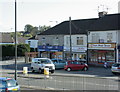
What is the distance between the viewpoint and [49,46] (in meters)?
46.6

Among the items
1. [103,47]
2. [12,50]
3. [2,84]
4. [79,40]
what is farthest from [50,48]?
[2,84]

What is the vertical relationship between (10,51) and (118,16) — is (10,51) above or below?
below

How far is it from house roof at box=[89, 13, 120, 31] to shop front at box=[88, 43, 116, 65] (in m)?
2.69

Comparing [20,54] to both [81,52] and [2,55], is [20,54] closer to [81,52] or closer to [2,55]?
[2,55]

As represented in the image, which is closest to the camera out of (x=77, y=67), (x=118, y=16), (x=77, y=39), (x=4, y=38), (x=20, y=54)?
(x=77, y=67)

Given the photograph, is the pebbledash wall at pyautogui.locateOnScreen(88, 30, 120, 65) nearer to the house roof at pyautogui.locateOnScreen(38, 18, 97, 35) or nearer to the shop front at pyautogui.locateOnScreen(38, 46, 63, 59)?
the house roof at pyautogui.locateOnScreen(38, 18, 97, 35)

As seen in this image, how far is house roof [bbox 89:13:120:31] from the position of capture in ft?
126

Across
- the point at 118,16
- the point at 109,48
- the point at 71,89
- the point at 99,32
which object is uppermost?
the point at 118,16

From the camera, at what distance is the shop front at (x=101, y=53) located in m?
37.6

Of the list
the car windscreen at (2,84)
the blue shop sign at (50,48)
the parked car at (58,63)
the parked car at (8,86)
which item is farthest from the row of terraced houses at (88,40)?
the car windscreen at (2,84)

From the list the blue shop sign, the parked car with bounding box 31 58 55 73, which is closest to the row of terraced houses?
the blue shop sign

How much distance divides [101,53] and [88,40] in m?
3.46

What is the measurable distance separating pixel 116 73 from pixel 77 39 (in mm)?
17094

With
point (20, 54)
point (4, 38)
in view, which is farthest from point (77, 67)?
point (4, 38)
